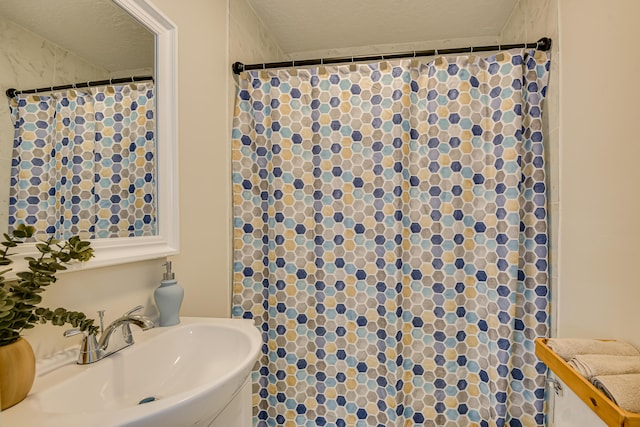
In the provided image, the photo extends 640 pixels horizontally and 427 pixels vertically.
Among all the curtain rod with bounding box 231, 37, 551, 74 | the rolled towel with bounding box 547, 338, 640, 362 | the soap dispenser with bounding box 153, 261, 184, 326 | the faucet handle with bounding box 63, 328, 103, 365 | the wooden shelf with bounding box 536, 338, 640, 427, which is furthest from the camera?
the curtain rod with bounding box 231, 37, 551, 74

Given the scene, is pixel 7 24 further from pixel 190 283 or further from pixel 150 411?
pixel 190 283

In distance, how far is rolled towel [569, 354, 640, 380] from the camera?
906 millimetres

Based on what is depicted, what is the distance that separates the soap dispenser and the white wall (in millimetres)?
1422

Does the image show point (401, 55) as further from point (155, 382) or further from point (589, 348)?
point (155, 382)

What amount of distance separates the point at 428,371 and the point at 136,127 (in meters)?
1.66

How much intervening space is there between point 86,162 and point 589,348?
1.61 metres

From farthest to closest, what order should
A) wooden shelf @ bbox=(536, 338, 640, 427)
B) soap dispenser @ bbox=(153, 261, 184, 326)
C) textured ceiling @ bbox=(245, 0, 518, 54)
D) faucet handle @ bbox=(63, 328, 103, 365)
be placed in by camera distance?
textured ceiling @ bbox=(245, 0, 518, 54) → soap dispenser @ bbox=(153, 261, 184, 326) → faucet handle @ bbox=(63, 328, 103, 365) → wooden shelf @ bbox=(536, 338, 640, 427)

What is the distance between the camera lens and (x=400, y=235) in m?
1.68

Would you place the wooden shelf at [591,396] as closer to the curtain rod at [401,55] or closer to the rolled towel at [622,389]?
the rolled towel at [622,389]

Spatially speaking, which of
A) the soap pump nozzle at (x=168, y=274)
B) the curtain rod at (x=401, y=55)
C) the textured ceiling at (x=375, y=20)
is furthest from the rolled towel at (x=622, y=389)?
the textured ceiling at (x=375, y=20)

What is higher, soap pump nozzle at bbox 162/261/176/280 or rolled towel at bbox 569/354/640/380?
soap pump nozzle at bbox 162/261/176/280

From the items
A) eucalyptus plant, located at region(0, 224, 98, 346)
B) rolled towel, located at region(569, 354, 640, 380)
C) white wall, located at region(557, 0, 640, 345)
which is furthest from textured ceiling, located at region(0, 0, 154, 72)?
rolled towel, located at region(569, 354, 640, 380)

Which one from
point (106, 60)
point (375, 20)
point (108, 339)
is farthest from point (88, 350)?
point (375, 20)

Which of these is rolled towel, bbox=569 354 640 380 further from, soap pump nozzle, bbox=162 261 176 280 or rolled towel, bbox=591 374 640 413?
soap pump nozzle, bbox=162 261 176 280
